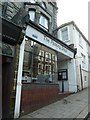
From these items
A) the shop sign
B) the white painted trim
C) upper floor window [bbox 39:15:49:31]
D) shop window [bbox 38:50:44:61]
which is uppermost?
upper floor window [bbox 39:15:49:31]

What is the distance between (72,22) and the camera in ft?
53.0

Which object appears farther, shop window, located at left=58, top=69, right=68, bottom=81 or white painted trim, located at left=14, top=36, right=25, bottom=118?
shop window, located at left=58, top=69, right=68, bottom=81

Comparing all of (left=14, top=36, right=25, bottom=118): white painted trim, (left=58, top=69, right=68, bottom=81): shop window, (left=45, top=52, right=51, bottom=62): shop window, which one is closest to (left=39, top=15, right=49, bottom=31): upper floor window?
(left=45, top=52, right=51, bottom=62): shop window

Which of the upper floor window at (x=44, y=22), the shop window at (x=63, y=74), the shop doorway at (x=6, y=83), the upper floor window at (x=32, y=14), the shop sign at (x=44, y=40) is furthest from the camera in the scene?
the shop window at (x=63, y=74)

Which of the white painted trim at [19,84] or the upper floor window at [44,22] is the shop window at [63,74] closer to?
the upper floor window at [44,22]

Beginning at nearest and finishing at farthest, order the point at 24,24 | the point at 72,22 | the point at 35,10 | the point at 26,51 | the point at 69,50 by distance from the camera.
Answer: the point at 24,24 → the point at 26,51 → the point at 35,10 → the point at 69,50 → the point at 72,22

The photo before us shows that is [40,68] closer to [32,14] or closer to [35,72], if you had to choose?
[35,72]

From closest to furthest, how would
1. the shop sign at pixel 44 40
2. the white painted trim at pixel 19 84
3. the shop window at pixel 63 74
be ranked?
the white painted trim at pixel 19 84 < the shop sign at pixel 44 40 < the shop window at pixel 63 74

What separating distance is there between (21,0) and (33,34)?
314cm

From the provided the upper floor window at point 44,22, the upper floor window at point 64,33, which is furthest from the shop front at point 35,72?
the upper floor window at point 64,33

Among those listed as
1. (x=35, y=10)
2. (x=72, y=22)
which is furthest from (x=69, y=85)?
(x=35, y=10)

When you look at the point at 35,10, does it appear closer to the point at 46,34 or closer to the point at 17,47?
the point at 46,34

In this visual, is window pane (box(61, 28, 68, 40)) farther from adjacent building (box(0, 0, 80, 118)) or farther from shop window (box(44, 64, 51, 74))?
shop window (box(44, 64, 51, 74))

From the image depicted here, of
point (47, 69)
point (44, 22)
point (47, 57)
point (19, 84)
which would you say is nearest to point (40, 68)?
point (47, 69)
